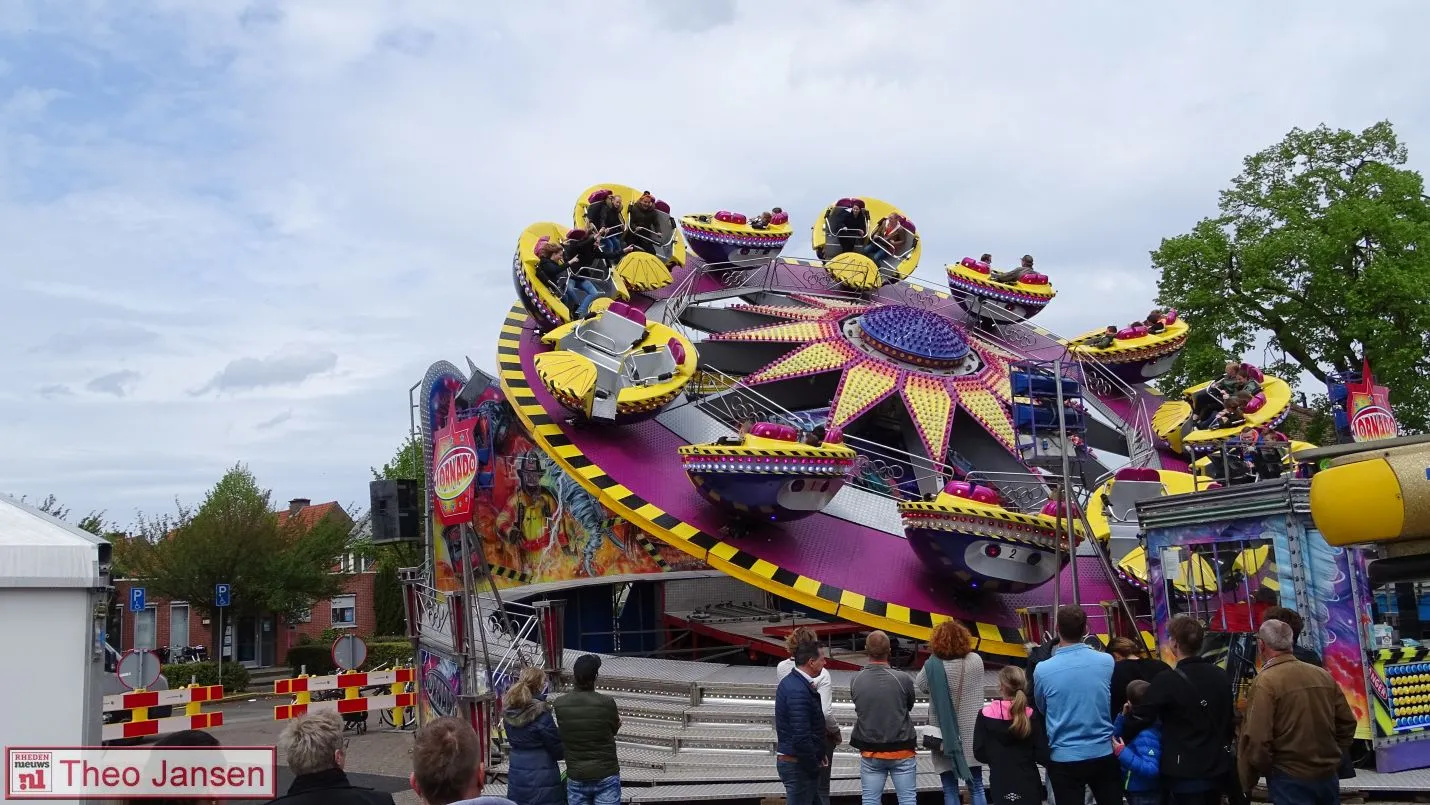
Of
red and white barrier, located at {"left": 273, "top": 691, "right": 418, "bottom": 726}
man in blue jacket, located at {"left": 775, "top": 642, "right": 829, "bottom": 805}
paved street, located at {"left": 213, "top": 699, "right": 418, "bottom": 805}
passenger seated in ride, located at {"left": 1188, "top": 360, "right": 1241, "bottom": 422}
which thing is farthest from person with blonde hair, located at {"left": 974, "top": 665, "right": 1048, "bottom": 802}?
red and white barrier, located at {"left": 273, "top": 691, "right": 418, "bottom": 726}

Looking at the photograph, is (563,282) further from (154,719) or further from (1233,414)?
(1233,414)

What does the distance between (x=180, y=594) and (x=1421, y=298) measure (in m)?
30.0

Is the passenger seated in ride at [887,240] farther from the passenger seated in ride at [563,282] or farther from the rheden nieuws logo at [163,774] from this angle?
the rheden nieuws logo at [163,774]

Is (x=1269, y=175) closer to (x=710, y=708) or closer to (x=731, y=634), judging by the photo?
→ (x=731, y=634)

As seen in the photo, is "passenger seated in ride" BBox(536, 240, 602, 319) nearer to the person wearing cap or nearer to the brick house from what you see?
the person wearing cap

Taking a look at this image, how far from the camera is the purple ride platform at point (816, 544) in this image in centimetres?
1248

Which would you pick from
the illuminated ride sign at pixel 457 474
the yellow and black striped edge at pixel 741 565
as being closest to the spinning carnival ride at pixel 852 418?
the yellow and black striped edge at pixel 741 565

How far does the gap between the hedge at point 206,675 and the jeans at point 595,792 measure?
23712 mm

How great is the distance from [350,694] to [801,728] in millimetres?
12410

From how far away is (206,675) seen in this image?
28.4m

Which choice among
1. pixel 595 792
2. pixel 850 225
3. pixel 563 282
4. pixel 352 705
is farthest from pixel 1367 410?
pixel 352 705

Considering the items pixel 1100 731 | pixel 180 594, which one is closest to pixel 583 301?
pixel 1100 731

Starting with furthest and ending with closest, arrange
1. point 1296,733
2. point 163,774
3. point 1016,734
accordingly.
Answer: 1. point 1016,734
2. point 1296,733
3. point 163,774

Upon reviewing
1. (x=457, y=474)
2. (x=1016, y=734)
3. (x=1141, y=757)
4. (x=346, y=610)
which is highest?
(x=457, y=474)
